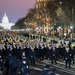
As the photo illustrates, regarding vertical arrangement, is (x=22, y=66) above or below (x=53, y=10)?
below

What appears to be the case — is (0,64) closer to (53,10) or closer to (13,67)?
(13,67)

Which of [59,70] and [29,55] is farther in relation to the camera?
[29,55]

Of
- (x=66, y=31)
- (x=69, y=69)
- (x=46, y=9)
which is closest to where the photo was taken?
(x=69, y=69)

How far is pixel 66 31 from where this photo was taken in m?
88.6

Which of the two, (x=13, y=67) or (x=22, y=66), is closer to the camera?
(x=22, y=66)

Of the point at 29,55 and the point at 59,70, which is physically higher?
the point at 29,55

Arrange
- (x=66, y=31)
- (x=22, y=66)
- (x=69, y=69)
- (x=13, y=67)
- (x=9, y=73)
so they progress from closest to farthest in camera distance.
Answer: (x=22, y=66), (x=13, y=67), (x=9, y=73), (x=69, y=69), (x=66, y=31)

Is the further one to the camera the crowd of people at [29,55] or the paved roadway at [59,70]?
the paved roadway at [59,70]

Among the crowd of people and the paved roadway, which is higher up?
the crowd of people

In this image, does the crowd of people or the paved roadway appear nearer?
the crowd of people

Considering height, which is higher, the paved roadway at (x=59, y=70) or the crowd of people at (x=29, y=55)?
the crowd of people at (x=29, y=55)

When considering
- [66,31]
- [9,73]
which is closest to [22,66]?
[9,73]

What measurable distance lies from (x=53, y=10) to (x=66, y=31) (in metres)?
6.68

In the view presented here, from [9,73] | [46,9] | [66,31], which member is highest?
[46,9]
